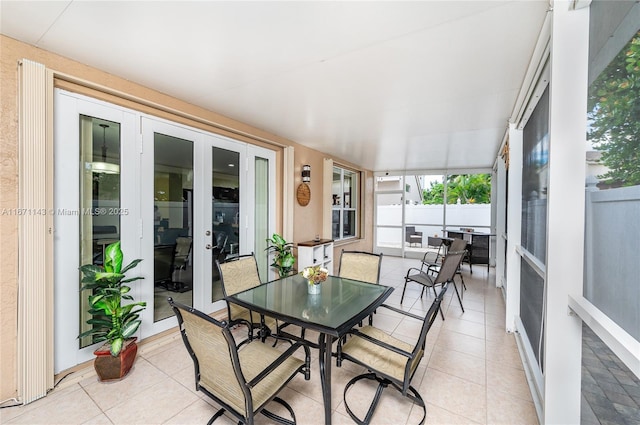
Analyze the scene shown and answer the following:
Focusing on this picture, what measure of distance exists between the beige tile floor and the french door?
34cm

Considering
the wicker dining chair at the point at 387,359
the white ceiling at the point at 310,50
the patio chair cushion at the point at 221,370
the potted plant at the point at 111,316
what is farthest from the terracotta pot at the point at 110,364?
the white ceiling at the point at 310,50

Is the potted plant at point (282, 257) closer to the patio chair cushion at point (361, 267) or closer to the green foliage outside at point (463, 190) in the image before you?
the patio chair cushion at point (361, 267)

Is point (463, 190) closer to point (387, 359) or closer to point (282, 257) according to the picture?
point (282, 257)

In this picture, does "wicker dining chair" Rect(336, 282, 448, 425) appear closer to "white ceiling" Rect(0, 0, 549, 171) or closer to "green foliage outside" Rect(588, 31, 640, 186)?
"green foliage outside" Rect(588, 31, 640, 186)

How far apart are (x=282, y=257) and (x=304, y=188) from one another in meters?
1.39

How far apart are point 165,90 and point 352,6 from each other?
2.11m

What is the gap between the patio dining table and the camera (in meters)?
1.58

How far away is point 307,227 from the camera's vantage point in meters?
4.82

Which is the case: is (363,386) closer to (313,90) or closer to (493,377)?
(493,377)

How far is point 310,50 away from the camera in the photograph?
72.5 inches

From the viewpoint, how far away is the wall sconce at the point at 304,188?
4.52 metres

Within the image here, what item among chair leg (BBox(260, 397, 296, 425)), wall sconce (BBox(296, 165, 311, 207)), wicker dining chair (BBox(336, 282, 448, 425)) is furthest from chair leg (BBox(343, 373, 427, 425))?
wall sconce (BBox(296, 165, 311, 207))

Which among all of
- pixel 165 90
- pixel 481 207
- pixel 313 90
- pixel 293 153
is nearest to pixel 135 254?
pixel 165 90

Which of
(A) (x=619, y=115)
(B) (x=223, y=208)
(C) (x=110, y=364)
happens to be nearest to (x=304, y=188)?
(B) (x=223, y=208)
